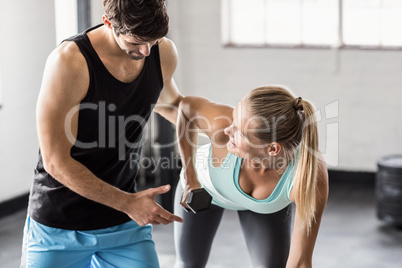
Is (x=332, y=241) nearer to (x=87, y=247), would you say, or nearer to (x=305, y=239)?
(x=305, y=239)

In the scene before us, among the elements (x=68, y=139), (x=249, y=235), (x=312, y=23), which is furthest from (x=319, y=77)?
(x=68, y=139)

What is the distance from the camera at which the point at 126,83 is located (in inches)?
77.3

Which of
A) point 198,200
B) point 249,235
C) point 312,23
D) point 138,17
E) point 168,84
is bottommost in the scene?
point 249,235

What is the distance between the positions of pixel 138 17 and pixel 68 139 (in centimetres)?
42

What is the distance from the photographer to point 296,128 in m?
2.07

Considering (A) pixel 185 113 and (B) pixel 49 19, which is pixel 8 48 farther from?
(A) pixel 185 113

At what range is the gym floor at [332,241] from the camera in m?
3.71

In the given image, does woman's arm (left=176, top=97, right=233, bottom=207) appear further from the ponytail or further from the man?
the ponytail

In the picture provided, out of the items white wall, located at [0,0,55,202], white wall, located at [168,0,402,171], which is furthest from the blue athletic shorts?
white wall, located at [168,0,402,171]

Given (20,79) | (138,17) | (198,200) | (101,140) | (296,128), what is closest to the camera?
(138,17)

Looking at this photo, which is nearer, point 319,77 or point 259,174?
point 259,174

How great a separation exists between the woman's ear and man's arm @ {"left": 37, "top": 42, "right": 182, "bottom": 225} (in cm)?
42

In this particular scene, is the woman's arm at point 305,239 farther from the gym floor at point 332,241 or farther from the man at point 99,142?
the gym floor at point 332,241

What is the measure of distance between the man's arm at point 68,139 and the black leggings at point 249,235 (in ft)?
1.71
